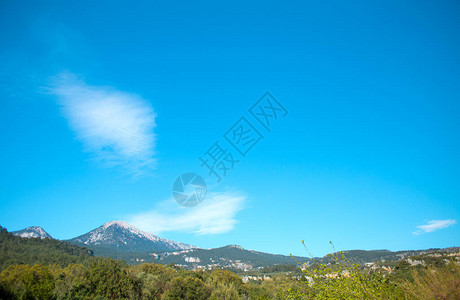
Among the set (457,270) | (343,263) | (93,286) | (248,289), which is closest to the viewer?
(457,270)

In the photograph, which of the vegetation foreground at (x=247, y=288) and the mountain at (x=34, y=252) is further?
the mountain at (x=34, y=252)

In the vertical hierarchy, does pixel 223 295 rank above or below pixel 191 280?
below

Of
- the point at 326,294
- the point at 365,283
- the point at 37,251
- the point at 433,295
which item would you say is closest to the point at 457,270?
the point at 433,295

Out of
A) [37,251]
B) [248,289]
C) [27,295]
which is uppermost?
[37,251]

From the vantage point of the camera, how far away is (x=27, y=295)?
43.7 meters

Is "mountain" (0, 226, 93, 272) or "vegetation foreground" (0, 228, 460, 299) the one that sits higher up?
"mountain" (0, 226, 93, 272)

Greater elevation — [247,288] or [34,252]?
[34,252]

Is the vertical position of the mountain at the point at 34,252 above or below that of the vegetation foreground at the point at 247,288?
above

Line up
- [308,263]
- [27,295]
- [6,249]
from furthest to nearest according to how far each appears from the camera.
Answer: [6,249], [27,295], [308,263]

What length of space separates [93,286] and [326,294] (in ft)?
180

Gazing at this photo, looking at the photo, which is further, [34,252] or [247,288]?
[34,252]

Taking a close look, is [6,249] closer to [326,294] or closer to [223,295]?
[223,295]

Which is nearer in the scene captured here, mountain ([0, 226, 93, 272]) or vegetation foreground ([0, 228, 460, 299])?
vegetation foreground ([0, 228, 460, 299])

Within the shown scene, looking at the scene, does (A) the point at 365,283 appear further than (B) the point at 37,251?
No
